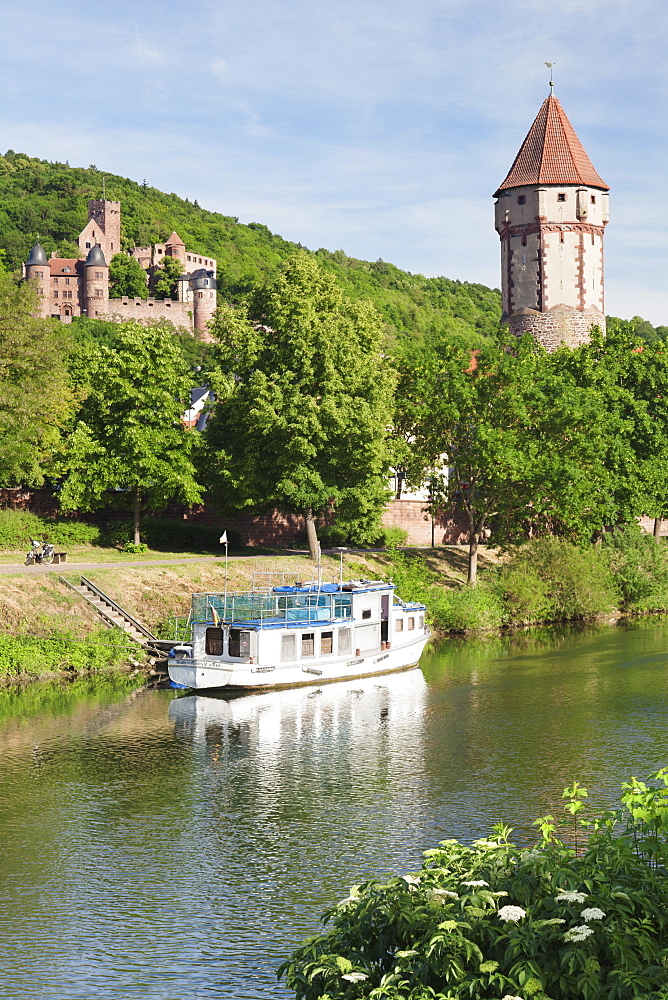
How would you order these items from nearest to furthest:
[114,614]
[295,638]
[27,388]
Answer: [295,638] < [114,614] < [27,388]

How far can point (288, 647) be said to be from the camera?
3909cm

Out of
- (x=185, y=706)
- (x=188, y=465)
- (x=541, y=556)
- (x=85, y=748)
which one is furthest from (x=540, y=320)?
(x=85, y=748)

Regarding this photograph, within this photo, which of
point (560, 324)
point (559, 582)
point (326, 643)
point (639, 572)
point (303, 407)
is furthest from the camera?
point (560, 324)

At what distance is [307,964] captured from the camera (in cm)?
1113

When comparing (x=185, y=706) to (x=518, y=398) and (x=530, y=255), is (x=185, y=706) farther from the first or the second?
(x=530, y=255)

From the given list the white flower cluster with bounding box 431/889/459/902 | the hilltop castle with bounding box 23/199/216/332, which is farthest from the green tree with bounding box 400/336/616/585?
the hilltop castle with bounding box 23/199/216/332

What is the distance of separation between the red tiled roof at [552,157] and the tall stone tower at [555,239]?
0.25 feet

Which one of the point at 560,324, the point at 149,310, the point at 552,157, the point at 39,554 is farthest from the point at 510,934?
the point at 149,310

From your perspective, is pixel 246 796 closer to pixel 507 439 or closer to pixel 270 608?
pixel 270 608

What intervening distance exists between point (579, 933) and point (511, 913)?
66cm

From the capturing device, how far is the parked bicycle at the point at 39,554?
155ft

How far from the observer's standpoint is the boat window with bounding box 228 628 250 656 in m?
37.8

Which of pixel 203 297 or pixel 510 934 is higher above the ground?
pixel 203 297

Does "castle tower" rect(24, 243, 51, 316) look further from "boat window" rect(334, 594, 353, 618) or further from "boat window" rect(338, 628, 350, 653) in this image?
"boat window" rect(338, 628, 350, 653)
